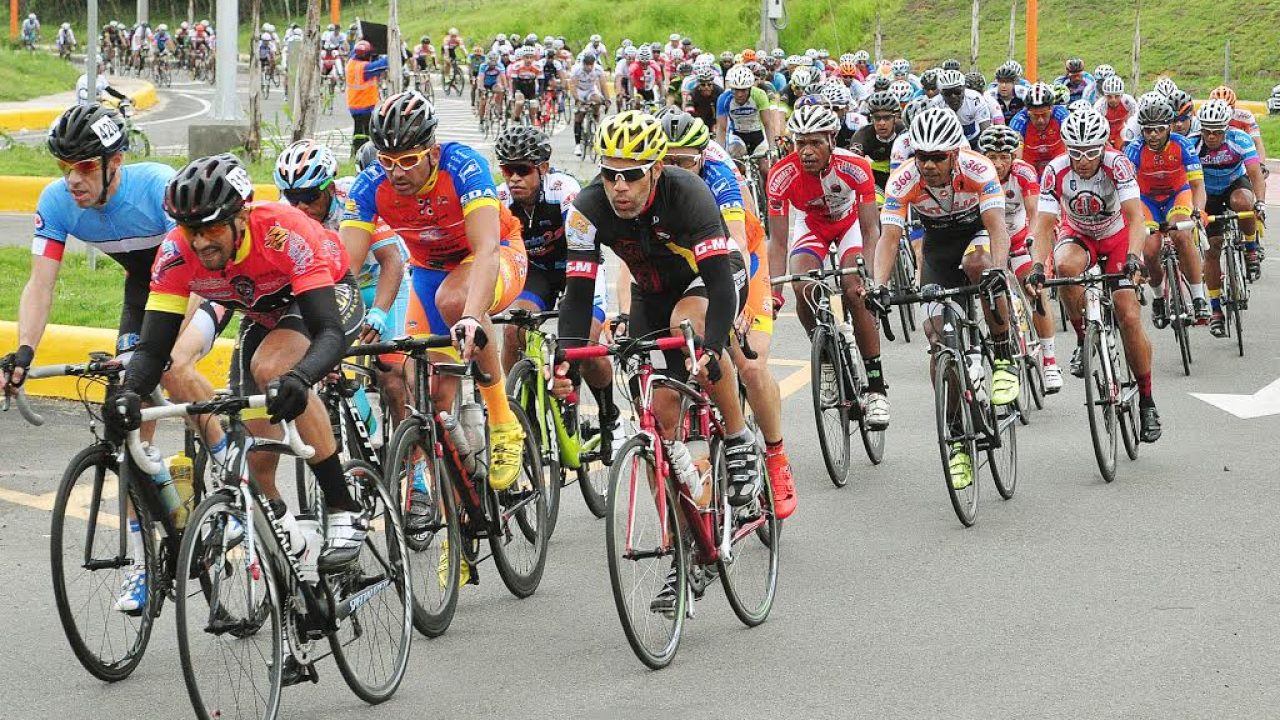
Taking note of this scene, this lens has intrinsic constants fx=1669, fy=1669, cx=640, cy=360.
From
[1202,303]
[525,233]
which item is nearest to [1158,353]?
[1202,303]

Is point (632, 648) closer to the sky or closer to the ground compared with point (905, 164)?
closer to the ground

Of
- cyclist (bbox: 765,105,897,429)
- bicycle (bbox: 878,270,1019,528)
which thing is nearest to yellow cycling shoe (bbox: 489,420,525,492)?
bicycle (bbox: 878,270,1019,528)

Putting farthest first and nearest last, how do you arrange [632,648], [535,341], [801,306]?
Result: [801,306] → [535,341] → [632,648]

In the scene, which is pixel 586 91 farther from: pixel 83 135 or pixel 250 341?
pixel 250 341

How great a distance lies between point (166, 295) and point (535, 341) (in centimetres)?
254

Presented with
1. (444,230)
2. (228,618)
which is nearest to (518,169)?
(444,230)

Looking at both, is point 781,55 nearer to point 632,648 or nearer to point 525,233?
point 525,233

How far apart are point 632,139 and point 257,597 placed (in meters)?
2.38

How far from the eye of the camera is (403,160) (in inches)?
286

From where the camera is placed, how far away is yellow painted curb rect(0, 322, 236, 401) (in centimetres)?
1123

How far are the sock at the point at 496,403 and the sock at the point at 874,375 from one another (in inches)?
124

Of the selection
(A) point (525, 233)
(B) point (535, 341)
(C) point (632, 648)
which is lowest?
(C) point (632, 648)

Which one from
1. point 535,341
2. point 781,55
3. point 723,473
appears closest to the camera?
point 723,473

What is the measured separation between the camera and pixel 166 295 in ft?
19.0
